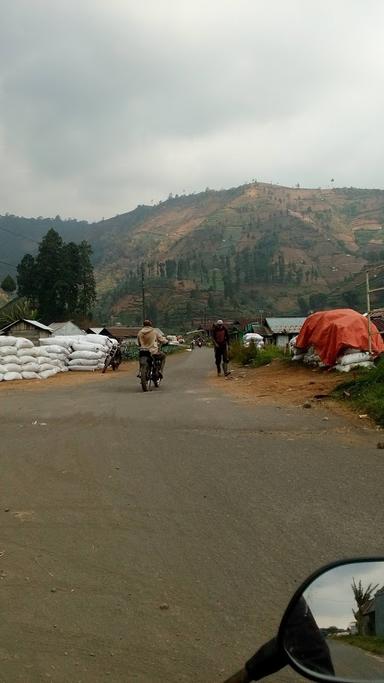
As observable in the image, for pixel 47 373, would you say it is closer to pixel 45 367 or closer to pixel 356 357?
pixel 45 367

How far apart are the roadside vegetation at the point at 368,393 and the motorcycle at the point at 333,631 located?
6.39 metres

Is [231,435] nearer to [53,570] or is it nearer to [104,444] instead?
[104,444]

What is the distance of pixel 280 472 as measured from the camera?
5.48 meters

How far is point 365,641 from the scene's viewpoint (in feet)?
4.91

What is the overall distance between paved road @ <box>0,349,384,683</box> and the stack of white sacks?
37.3ft

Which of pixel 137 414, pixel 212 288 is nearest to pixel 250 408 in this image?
pixel 137 414

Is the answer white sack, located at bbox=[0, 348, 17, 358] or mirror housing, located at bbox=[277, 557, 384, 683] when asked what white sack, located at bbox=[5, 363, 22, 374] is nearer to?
white sack, located at bbox=[0, 348, 17, 358]

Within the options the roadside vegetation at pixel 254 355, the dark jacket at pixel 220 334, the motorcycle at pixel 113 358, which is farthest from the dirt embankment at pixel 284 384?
the motorcycle at pixel 113 358

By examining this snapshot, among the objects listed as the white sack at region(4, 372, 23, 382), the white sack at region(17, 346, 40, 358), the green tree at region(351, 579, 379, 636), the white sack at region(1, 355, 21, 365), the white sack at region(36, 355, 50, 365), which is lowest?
the white sack at region(4, 372, 23, 382)

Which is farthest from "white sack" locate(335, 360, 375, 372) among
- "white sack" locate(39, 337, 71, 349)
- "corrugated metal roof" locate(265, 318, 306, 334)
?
"corrugated metal roof" locate(265, 318, 306, 334)

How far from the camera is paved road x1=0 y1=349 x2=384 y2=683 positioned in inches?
105

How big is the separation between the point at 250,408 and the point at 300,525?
565 centimetres

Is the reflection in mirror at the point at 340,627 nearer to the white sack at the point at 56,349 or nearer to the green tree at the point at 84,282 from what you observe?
the white sack at the point at 56,349

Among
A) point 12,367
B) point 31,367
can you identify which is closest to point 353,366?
point 12,367
